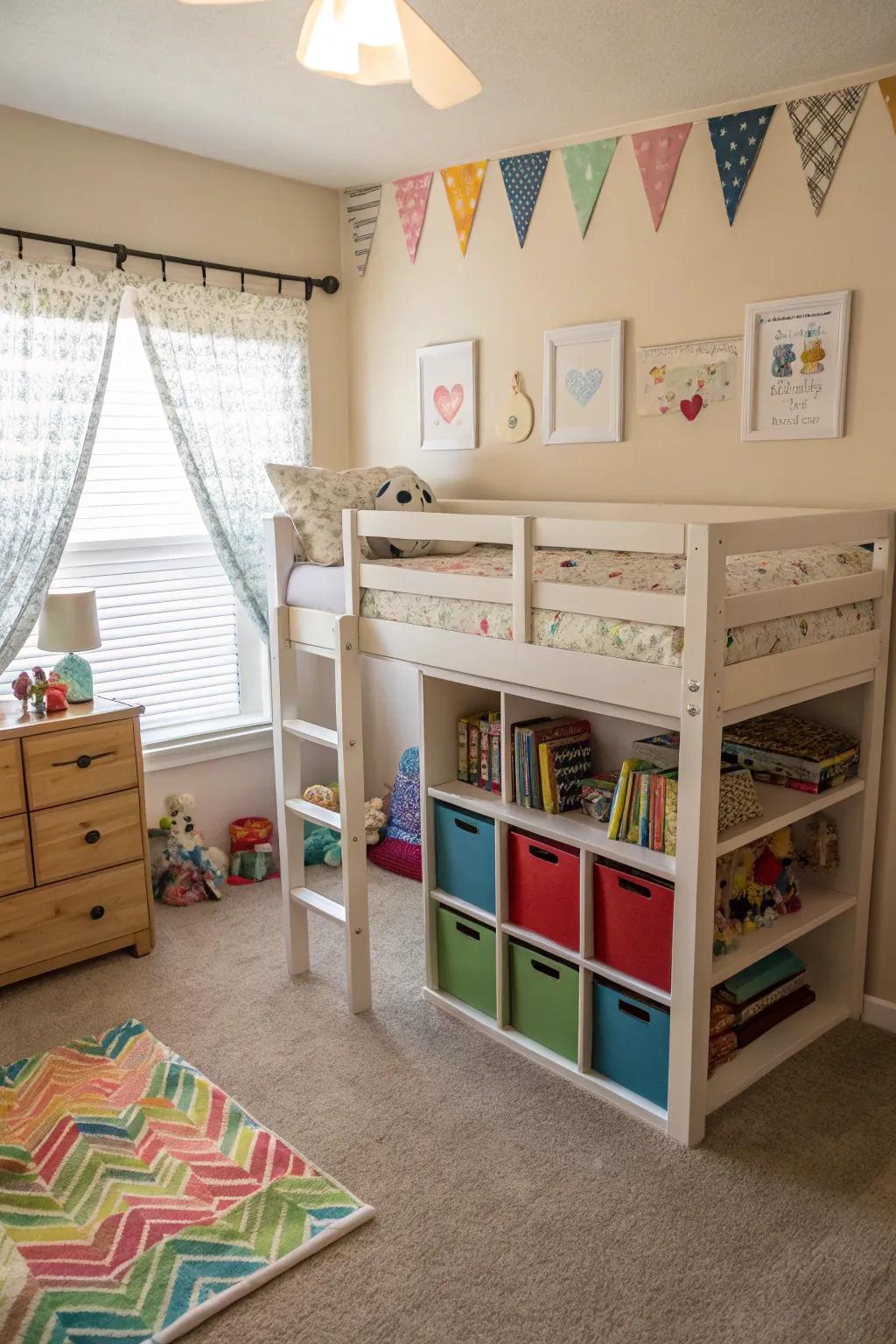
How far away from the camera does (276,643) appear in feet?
9.74

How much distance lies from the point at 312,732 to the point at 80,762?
70cm

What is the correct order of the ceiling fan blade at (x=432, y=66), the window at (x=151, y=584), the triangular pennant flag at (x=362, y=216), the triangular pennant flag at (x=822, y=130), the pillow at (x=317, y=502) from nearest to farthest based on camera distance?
the ceiling fan blade at (x=432, y=66) → the triangular pennant flag at (x=822, y=130) → the pillow at (x=317, y=502) → the window at (x=151, y=584) → the triangular pennant flag at (x=362, y=216)

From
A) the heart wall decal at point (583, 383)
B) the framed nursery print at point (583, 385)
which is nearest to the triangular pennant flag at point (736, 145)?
the framed nursery print at point (583, 385)

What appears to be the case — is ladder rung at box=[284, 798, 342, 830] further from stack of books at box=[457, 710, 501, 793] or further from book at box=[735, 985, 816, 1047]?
book at box=[735, 985, 816, 1047]

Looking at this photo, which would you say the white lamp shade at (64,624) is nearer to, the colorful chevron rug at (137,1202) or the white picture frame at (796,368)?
the colorful chevron rug at (137,1202)

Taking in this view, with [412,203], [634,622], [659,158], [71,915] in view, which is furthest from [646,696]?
[412,203]

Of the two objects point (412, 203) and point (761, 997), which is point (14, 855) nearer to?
point (761, 997)

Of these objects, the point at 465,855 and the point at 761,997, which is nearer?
the point at 761,997

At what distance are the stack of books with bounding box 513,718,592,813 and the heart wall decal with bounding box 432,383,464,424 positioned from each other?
1.38 m

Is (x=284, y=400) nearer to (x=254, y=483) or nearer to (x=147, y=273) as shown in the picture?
(x=254, y=483)

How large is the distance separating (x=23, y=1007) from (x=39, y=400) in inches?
69.4

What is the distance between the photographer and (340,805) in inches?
112

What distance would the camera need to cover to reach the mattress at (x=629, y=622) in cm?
211

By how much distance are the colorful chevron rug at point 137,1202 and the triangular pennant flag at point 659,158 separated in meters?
2.62
